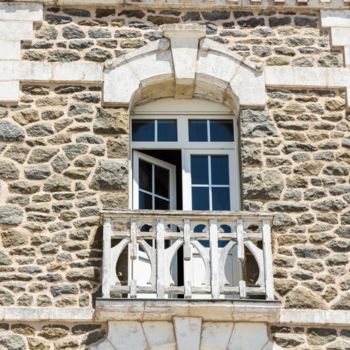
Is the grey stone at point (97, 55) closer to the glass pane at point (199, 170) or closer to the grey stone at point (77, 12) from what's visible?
the grey stone at point (77, 12)

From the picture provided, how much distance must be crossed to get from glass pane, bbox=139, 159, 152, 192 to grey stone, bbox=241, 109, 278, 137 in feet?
3.63

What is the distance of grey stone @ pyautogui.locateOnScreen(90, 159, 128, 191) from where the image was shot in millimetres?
12531

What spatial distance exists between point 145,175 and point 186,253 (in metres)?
1.50

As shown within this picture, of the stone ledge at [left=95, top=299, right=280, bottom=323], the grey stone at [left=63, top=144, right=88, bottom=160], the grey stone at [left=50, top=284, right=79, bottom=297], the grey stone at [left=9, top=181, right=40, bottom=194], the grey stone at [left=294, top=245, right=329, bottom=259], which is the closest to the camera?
the stone ledge at [left=95, top=299, right=280, bottom=323]

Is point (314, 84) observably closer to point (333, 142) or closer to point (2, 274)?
point (333, 142)

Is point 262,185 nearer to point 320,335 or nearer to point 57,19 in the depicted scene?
point 320,335

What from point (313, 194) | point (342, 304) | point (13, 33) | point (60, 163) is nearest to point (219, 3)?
point (13, 33)

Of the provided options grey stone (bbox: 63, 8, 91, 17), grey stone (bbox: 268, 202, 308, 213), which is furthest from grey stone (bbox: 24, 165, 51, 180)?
grey stone (bbox: 268, 202, 308, 213)

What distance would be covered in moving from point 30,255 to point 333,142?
11.4 ft

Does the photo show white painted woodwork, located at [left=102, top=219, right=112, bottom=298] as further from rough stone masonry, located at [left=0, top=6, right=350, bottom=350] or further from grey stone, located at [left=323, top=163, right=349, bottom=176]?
grey stone, located at [left=323, top=163, right=349, bottom=176]

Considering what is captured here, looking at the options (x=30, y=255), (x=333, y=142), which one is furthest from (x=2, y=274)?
(x=333, y=142)

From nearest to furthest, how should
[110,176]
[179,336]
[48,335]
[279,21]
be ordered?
[179,336]
[48,335]
[110,176]
[279,21]

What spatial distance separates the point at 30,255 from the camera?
12125 millimetres

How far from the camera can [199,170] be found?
516 inches
